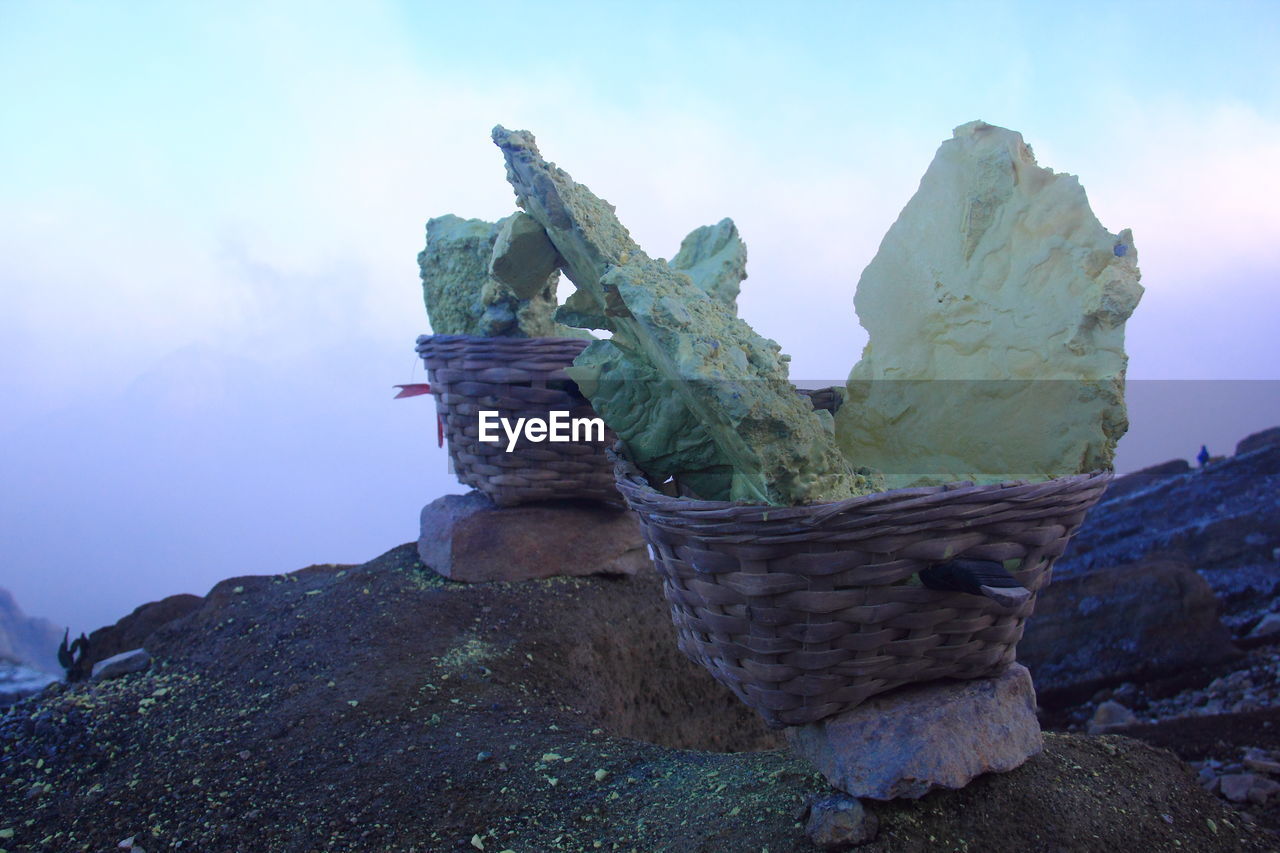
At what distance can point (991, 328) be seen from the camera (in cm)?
155

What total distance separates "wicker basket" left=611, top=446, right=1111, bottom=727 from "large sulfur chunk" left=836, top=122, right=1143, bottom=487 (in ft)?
0.58

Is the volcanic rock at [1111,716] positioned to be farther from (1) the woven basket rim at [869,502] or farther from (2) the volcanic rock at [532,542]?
(1) the woven basket rim at [869,502]

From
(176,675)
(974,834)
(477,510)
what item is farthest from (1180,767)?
(176,675)

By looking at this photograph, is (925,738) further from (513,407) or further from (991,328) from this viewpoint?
(513,407)

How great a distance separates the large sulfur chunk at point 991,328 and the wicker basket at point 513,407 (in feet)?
3.13

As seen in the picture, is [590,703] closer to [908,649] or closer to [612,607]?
[612,607]

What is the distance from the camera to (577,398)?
8.16 feet

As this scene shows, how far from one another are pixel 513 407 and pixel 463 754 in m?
1.04

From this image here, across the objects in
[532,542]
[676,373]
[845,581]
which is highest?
[676,373]

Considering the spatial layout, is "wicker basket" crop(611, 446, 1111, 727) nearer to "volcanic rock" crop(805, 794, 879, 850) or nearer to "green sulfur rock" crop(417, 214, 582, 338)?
"volcanic rock" crop(805, 794, 879, 850)

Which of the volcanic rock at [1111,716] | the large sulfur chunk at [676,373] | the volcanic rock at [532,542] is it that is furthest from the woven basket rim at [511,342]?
the volcanic rock at [1111,716]

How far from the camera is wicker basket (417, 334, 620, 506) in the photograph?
7.95 feet

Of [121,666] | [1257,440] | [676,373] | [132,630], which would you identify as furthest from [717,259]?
[1257,440]

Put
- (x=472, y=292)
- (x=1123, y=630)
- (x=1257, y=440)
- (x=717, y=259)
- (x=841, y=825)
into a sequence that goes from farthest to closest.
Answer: (x=1257, y=440) < (x=1123, y=630) < (x=472, y=292) < (x=717, y=259) < (x=841, y=825)
